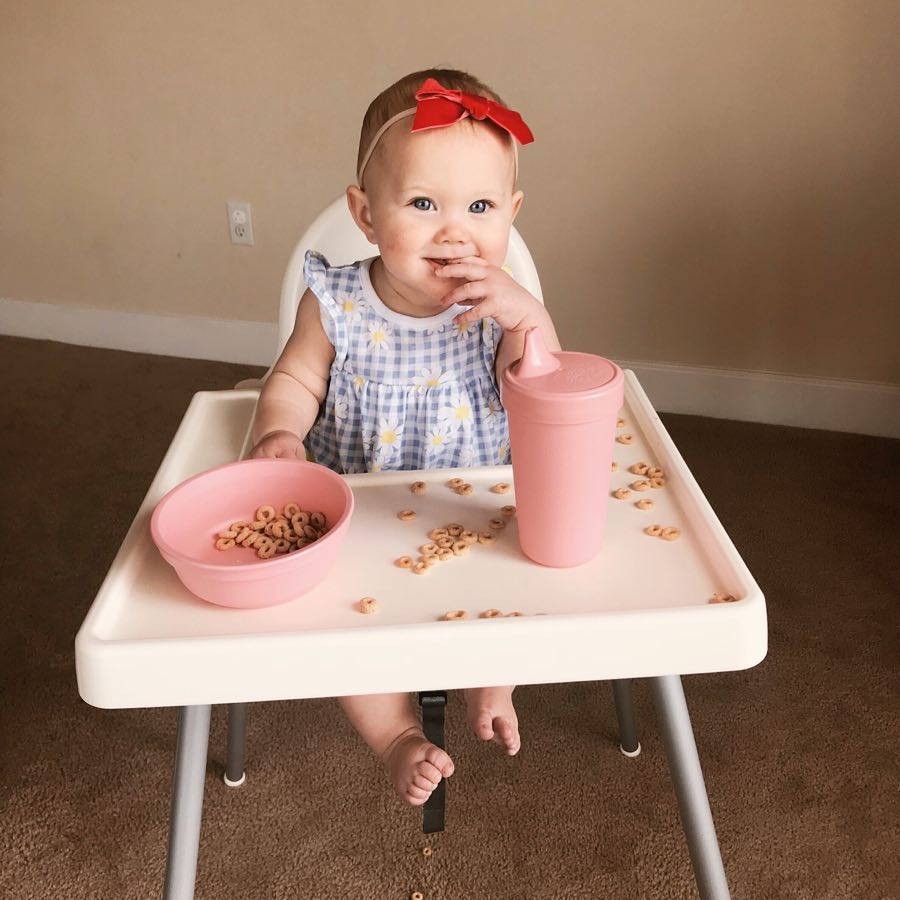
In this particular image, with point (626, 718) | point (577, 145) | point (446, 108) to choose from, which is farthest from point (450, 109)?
point (577, 145)

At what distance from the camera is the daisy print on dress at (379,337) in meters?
0.99

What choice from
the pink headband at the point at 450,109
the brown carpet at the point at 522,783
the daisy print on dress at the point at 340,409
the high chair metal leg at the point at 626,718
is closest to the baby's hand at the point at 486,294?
the pink headband at the point at 450,109

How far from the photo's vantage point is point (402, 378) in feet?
3.30

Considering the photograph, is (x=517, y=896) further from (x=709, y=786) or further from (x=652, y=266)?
(x=652, y=266)

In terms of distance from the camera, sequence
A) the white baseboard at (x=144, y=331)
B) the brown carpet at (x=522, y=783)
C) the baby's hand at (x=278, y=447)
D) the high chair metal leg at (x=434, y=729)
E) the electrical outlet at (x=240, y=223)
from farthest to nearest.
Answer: the white baseboard at (x=144, y=331) → the electrical outlet at (x=240, y=223) → the brown carpet at (x=522, y=783) → the baby's hand at (x=278, y=447) → the high chair metal leg at (x=434, y=729)

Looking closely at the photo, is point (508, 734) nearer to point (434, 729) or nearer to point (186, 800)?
point (434, 729)

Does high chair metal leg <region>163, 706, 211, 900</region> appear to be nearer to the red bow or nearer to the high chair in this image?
the high chair

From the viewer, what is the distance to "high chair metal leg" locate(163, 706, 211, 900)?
0.79m

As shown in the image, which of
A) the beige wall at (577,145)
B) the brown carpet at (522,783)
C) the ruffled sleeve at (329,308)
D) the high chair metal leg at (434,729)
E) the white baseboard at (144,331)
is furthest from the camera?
the white baseboard at (144,331)

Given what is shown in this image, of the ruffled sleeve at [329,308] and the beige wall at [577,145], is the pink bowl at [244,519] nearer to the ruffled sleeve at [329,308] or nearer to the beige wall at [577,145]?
the ruffled sleeve at [329,308]

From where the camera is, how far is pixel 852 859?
1.19 m

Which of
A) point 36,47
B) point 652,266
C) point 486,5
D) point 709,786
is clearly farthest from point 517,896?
point 36,47

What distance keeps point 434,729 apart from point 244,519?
9.3 inches

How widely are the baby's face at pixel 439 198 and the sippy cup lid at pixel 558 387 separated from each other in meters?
0.20
